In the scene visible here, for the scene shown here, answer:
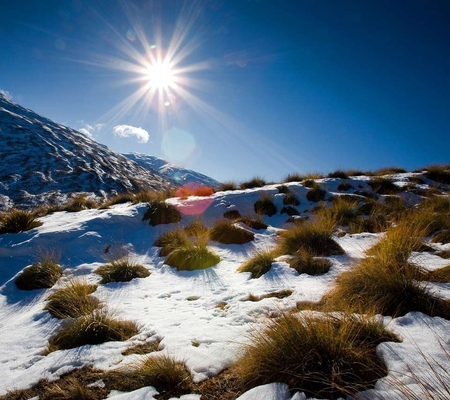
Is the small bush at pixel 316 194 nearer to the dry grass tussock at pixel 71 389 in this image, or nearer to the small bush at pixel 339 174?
the small bush at pixel 339 174

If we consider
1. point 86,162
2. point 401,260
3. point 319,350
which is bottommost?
point 319,350

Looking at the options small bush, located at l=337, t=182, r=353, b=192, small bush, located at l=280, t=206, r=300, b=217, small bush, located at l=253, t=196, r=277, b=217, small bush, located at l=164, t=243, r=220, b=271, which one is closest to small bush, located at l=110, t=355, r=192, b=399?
small bush, located at l=164, t=243, r=220, b=271

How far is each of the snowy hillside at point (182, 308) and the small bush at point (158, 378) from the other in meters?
0.04

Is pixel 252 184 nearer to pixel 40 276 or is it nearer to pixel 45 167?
pixel 40 276

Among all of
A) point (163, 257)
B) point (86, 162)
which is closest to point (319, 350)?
point (163, 257)

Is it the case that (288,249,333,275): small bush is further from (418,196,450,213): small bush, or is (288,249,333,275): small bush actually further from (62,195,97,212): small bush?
(62,195,97,212): small bush

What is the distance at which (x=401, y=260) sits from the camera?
306 centimetres

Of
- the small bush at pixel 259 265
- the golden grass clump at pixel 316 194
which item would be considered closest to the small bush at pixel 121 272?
the small bush at pixel 259 265

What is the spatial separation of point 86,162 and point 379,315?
86.9 m

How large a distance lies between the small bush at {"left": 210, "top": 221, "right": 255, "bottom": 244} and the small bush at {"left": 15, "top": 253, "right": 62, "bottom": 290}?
364 centimetres

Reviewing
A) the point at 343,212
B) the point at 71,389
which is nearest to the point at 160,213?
the point at 343,212

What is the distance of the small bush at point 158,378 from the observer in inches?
73.0

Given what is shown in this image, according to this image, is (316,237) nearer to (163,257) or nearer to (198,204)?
(163,257)

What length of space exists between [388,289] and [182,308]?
2.55 meters
